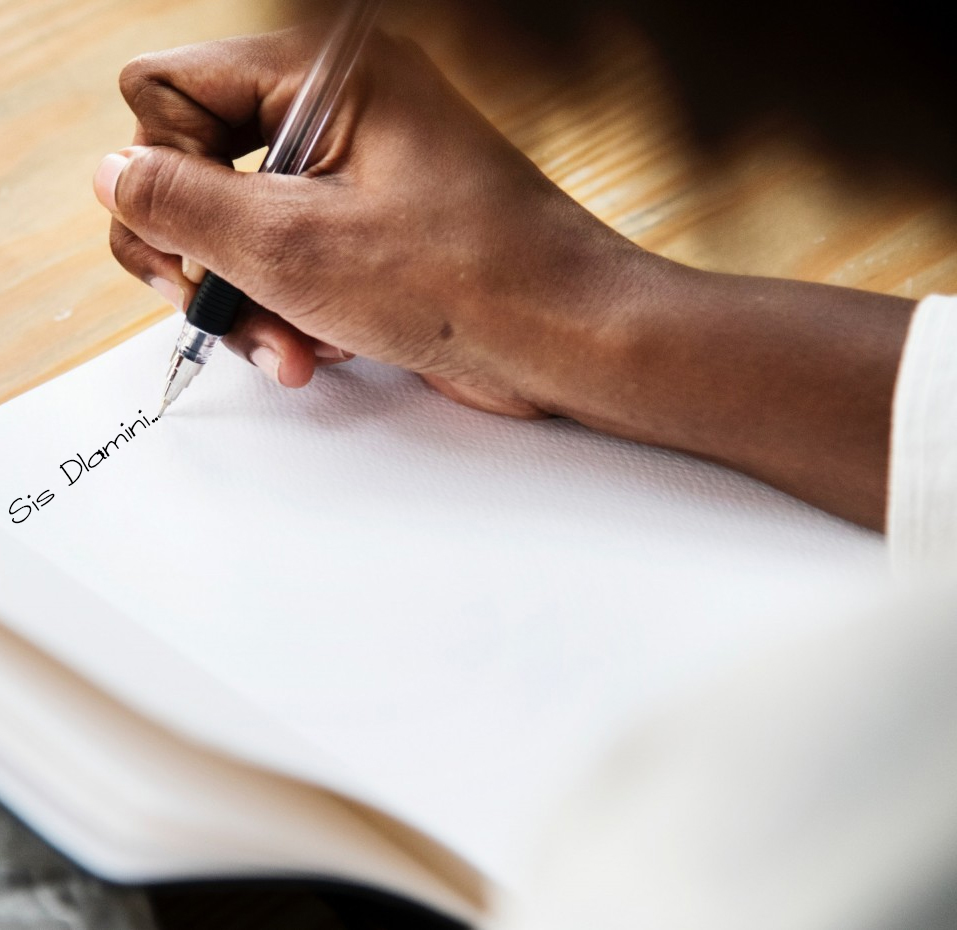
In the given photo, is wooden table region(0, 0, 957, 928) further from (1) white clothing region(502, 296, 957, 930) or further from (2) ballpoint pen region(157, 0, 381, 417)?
(1) white clothing region(502, 296, 957, 930)

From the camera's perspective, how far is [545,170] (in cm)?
47

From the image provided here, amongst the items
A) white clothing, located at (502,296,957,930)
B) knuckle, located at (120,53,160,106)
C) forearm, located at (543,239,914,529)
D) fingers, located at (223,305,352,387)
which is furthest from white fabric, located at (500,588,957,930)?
knuckle, located at (120,53,160,106)

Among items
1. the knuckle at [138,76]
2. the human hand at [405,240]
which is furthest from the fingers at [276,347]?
the knuckle at [138,76]

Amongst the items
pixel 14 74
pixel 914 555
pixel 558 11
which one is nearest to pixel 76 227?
pixel 14 74

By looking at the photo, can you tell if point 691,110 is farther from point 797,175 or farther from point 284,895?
point 284,895

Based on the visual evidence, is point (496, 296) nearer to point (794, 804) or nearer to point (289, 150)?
point (289, 150)

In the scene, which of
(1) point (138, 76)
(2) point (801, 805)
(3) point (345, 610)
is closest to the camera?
(2) point (801, 805)

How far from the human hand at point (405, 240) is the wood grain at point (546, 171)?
1.9 inches

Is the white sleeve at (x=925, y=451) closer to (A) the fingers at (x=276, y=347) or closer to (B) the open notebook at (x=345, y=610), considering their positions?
(B) the open notebook at (x=345, y=610)

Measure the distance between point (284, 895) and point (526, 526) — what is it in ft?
0.42

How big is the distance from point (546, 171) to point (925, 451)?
0.25 meters

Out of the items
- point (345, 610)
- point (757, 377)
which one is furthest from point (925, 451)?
point (345, 610)

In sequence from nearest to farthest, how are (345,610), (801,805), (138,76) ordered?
1. (801,805)
2. (345,610)
3. (138,76)

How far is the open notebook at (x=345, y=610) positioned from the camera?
24cm
